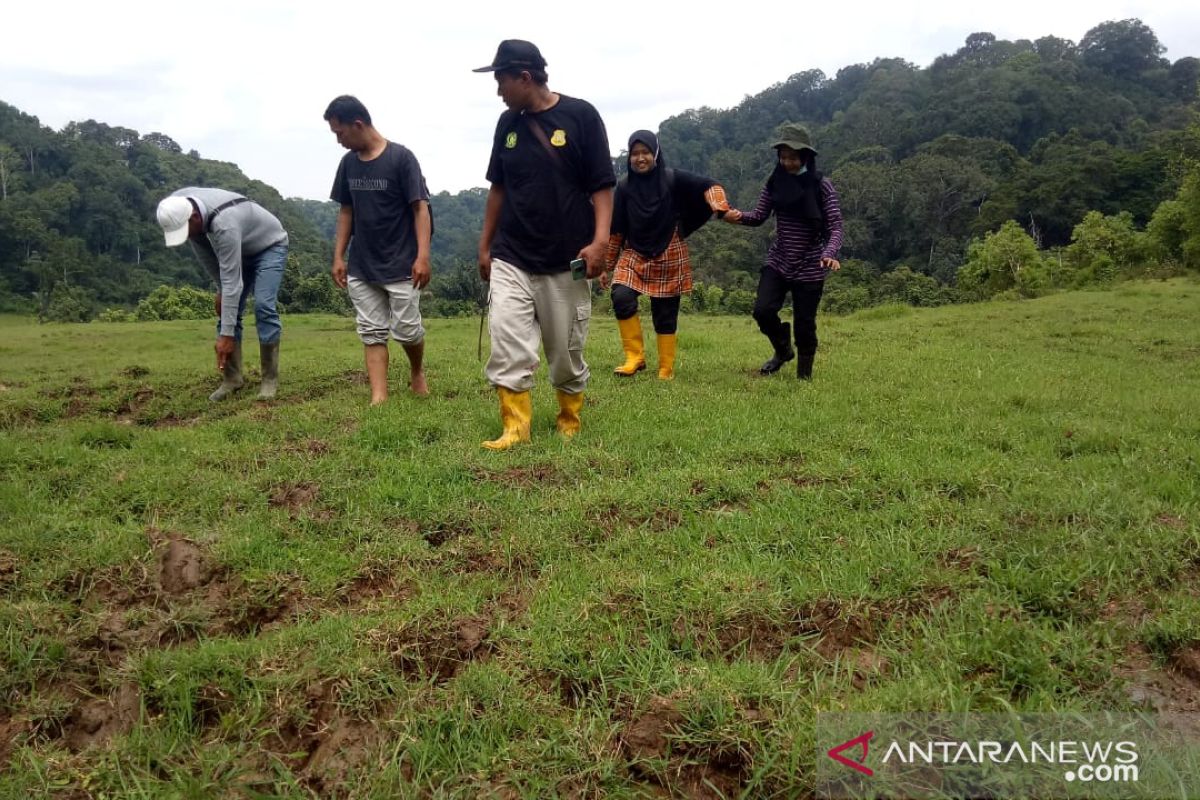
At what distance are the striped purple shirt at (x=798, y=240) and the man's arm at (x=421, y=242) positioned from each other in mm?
2417

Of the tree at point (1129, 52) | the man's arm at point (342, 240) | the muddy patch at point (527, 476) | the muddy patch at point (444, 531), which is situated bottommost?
the muddy patch at point (444, 531)

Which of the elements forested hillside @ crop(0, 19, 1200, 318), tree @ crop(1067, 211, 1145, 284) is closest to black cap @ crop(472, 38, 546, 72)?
forested hillside @ crop(0, 19, 1200, 318)

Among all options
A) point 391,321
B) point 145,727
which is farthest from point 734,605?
point 391,321

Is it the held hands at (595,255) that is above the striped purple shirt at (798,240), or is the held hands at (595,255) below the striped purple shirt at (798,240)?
below

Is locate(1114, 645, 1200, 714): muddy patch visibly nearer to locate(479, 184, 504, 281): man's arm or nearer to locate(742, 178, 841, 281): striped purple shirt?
locate(479, 184, 504, 281): man's arm

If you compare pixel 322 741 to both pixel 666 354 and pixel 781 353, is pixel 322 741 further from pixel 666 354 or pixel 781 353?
pixel 781 353

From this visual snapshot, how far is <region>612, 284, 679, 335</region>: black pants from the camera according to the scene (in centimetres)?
633

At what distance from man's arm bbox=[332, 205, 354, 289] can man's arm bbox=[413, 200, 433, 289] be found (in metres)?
0.50

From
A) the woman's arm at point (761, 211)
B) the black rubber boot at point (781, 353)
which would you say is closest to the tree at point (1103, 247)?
the black rubber boot at point (781, 353)

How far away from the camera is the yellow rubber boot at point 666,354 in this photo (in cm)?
634

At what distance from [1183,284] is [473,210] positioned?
11378 centimetres

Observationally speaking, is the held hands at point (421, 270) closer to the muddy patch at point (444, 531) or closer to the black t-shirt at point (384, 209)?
the black t-shirt at point (384, 209)

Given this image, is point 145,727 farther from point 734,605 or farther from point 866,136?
point 866,136

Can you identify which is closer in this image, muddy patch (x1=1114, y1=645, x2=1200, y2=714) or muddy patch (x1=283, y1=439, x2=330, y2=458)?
muddy patch (x1=1114, y1=645, x2=1200, y2=714)
